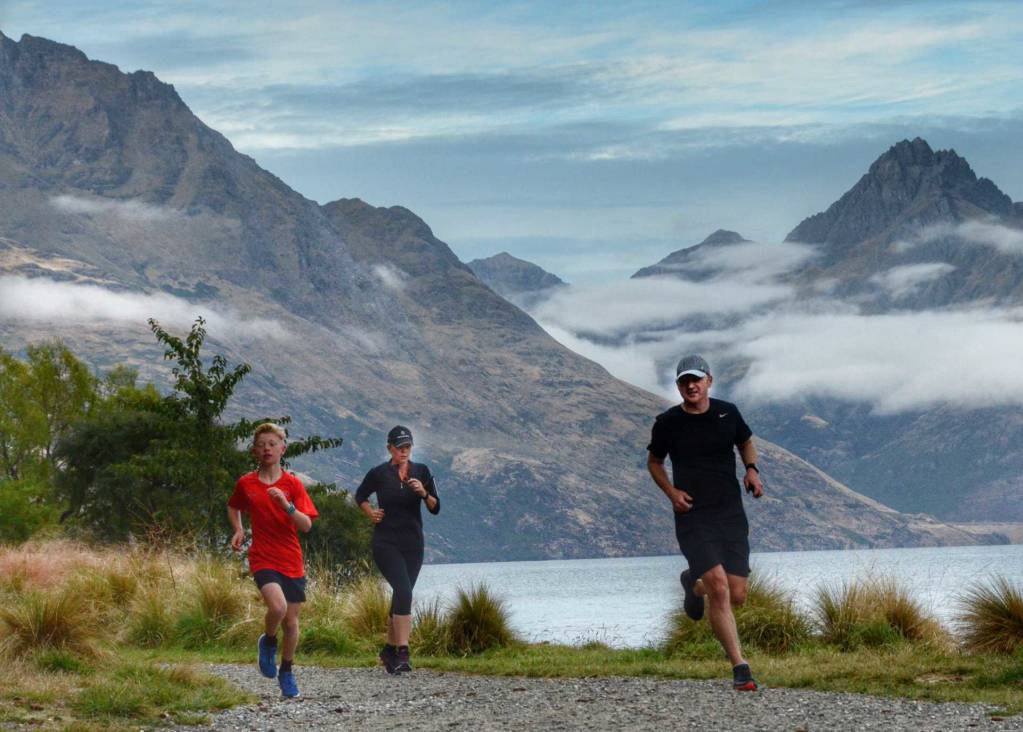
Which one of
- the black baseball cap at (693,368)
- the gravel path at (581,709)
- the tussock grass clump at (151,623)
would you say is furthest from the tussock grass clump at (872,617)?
the tussock grass clump at (151,623)

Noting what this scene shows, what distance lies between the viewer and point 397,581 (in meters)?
14.3

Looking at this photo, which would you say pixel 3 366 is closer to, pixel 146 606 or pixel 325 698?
pixel 146 606

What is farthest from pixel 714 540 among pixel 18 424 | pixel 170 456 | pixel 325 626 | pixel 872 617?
pixel 18 424

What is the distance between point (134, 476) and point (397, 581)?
35.9 meters

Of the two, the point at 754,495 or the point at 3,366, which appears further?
the point at 3,366

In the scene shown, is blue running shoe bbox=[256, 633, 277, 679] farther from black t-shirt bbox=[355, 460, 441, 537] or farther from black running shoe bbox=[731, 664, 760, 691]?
black running shoe bbox=[731, 664, 760, 691]

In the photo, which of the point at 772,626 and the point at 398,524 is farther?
the point at 772,626

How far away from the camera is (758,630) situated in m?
15.7

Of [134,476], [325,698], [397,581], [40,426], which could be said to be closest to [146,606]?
[397,581]

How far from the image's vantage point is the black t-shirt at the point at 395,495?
14.0 m

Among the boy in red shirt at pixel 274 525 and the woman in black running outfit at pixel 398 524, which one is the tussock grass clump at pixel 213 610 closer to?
the woman in black running outfit at pixel 398 524

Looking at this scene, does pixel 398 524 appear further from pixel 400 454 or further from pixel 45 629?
pixel 45 629

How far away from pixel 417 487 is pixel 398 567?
93cm

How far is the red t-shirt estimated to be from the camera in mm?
11672
